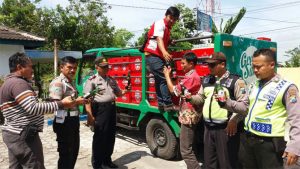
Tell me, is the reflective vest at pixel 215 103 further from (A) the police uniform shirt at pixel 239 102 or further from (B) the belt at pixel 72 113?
(B) the belt at pixel 72 113

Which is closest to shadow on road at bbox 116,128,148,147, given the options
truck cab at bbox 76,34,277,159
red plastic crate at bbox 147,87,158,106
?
truck cab at bbox 76,34,277,159

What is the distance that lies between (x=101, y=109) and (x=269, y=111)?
263 cm

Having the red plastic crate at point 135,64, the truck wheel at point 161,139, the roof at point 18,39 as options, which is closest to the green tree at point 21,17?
the roof at point 18,39

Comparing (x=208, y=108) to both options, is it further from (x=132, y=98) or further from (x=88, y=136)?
(x=88, y=136)

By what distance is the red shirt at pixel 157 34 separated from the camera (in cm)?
420

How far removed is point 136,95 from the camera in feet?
19.0

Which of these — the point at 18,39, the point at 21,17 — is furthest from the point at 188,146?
the point at 21,17

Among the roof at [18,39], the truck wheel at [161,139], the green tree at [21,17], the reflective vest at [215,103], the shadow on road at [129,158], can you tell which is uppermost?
the green tree at [21,17]

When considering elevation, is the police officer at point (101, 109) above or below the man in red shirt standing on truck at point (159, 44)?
below

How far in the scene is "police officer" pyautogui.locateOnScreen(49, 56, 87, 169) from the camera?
3.61 metres

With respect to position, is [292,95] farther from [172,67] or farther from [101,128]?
[101,128]

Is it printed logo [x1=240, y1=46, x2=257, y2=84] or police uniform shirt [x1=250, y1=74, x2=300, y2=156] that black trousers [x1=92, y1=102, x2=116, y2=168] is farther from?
police uniform shirt [x1=250, y1=74, x2=300, y2=156]

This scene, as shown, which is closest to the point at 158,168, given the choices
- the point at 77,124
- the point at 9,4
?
the point at 77,124

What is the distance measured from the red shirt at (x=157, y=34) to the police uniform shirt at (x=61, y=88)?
1277mm
